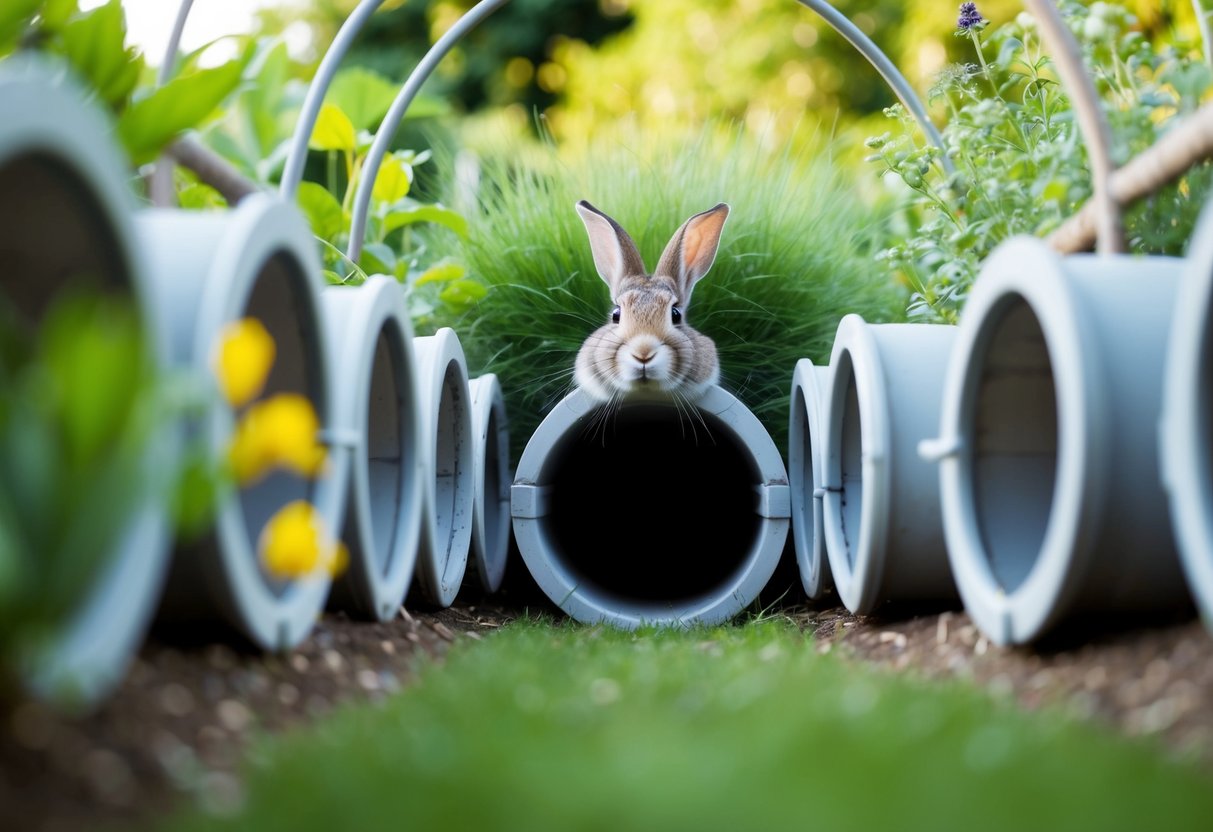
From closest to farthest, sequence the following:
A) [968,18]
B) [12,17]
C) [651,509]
A: 1. [12,17]
2. [968,18]
3. [651,509]

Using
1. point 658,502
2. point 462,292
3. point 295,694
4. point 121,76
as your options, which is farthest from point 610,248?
point 295,694

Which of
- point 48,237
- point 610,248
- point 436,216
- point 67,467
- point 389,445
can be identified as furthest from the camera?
point 436,216

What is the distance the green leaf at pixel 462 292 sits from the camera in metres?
4.09

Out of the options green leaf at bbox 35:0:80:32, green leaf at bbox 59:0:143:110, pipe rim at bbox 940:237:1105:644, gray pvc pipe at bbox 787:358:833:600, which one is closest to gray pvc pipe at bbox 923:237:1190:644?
pipe rim at bbox 940:237:1105:644

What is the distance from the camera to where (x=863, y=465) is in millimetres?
3041

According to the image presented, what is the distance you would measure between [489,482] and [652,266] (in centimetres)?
105

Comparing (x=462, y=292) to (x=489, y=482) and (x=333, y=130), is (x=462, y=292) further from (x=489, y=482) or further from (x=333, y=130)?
(x=333, y=130)

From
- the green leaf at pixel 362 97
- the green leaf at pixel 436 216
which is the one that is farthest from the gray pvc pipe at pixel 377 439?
the green leaf at pixel 362 97

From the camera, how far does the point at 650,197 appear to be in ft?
15.1

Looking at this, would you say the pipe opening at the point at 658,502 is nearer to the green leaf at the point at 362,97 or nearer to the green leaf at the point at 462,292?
the green leaf at the point at 462,292

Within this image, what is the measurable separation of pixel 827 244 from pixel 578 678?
2878 mm

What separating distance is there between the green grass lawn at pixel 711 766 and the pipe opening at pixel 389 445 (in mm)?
894

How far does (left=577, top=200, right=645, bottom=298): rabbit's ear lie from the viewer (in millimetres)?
3785

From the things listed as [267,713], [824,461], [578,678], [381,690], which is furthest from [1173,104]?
[267,713]
